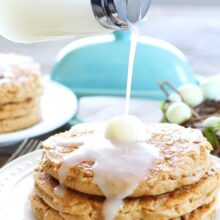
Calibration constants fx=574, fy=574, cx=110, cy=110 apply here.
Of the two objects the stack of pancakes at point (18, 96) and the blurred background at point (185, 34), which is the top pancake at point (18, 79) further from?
the blurred background at point (185, 34)

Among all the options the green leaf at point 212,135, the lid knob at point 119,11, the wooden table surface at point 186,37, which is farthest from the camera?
the wooden table surface at point 186,37

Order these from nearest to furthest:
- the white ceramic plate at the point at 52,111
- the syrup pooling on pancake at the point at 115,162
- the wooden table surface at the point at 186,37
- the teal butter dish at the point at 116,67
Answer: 1. the syrup pooling on pancake at the point at 115,162
2. the white ceramic plate at the point at 52,111
3. the teal butter dish at the point at 116,67
4. the wooden table surface at the point at 186,37

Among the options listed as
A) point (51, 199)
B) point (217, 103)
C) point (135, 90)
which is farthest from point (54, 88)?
point (51, 199)

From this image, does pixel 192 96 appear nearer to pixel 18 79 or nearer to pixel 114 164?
pixel 18 79

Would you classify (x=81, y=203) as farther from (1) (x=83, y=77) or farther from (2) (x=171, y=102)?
(1) (x=83, y=77)

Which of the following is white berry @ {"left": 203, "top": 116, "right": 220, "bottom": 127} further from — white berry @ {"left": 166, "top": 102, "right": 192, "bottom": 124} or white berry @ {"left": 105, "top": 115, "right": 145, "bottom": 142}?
white berry @ {"left": 105, "top": 115, "right": 145, "bottom": 142}

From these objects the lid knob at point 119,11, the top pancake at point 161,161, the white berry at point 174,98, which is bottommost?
the white berry at point 174,98

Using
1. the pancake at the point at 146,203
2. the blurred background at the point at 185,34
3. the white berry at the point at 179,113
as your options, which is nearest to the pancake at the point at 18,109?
the white berry at the point at 179,113

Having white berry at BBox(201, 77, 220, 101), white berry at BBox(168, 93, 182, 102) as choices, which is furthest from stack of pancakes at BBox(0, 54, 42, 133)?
white berry at BBox(201, 77, 220, 101)
